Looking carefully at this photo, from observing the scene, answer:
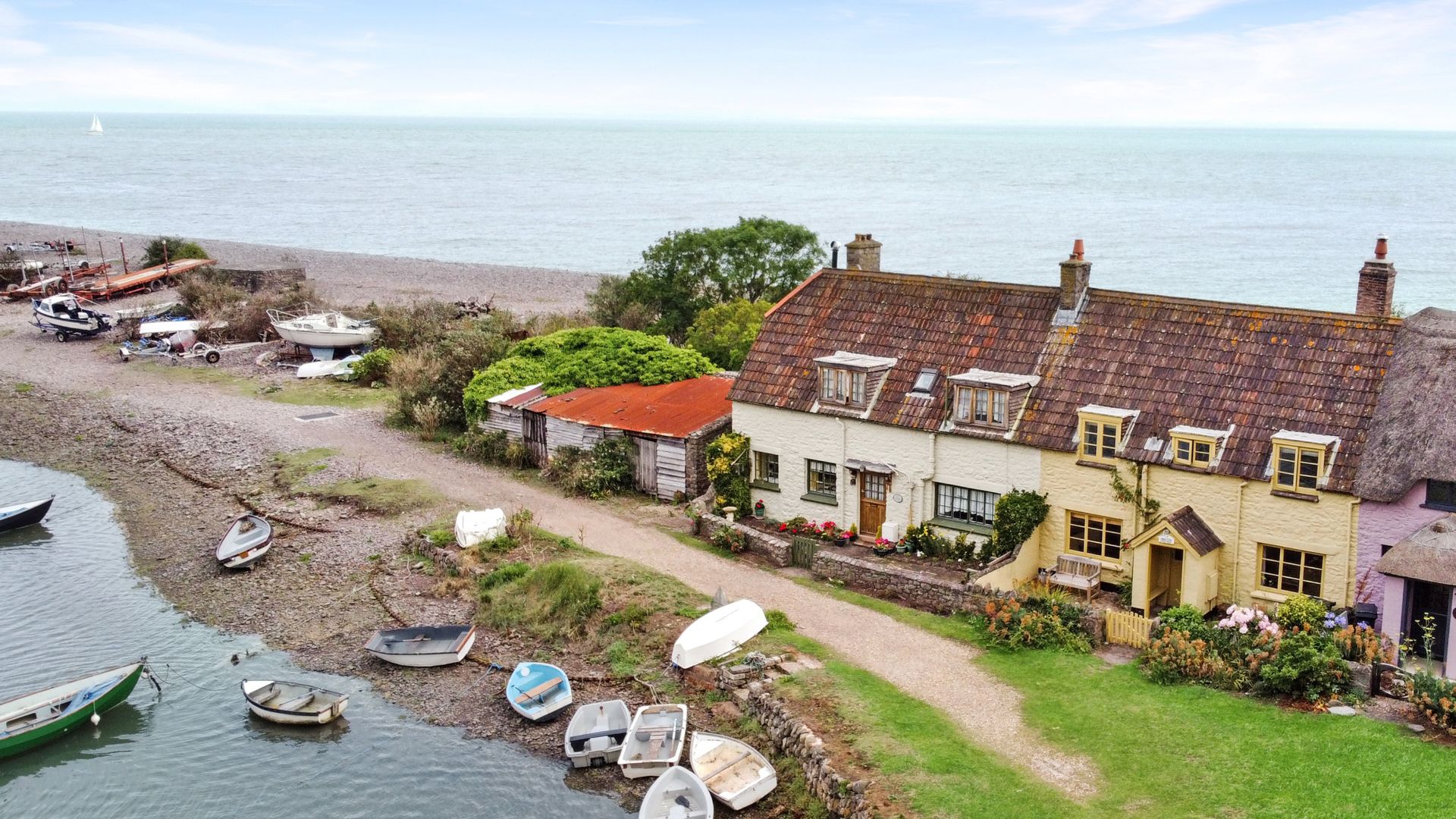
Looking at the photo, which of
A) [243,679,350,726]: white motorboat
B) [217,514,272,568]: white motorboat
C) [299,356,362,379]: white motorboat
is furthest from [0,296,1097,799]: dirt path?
[243,679,350,726]: white motorboat

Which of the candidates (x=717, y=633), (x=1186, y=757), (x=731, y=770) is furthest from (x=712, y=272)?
(x=1186, y=757)

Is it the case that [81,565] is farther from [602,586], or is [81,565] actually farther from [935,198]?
[935,198]

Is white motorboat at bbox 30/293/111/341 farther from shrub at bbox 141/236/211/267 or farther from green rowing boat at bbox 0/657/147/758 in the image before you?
green rowing boat at bbox 0/657/147/758

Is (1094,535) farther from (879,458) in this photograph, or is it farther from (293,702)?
(293,702)

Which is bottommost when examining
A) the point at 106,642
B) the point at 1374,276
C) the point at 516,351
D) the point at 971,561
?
the point at 106,642

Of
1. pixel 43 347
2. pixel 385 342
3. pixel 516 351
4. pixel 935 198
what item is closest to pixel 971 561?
pixel 516 351

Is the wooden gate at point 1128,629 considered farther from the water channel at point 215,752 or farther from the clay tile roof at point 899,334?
the water channel at point 215,752
